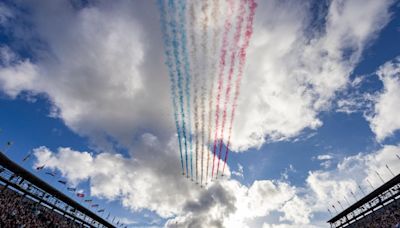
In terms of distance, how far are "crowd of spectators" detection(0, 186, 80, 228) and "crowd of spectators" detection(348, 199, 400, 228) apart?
5686cm

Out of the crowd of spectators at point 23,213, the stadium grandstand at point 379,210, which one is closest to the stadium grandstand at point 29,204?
the crowd of spectators at point 23,213

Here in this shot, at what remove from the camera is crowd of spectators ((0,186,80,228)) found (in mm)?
34094

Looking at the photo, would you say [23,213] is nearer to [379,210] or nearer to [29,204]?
[29,204]

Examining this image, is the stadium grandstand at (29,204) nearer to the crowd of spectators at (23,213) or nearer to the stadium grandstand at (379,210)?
the crowd of spectators at (23,213)

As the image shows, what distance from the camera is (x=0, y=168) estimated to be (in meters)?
37.4

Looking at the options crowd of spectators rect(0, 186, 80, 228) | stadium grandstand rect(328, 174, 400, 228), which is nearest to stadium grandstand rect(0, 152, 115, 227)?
crowd of spectators rect(0, 186, 80, 228)

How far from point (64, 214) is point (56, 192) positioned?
311 inches

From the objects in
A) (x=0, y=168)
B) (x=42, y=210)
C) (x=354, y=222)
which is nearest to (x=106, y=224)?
(x=42, y=210)

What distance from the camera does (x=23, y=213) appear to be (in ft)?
128

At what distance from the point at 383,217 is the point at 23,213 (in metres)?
63.7

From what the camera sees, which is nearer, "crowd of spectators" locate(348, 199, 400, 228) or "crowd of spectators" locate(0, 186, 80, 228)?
"crowd of spectators" locate(0, 186, 80, 228)

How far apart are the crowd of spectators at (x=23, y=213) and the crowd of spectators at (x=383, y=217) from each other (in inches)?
2239

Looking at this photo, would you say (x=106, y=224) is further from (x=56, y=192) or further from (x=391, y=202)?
(x=391, y=202)

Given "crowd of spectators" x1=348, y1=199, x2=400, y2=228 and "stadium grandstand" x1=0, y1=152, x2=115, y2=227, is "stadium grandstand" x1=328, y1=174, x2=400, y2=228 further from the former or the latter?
"stadium grandstand" x1=0, y1=152, x2=115, y2=227
